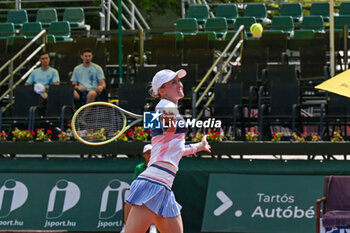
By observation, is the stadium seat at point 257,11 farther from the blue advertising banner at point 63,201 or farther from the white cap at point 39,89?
the blue advertising banner at point 63,201

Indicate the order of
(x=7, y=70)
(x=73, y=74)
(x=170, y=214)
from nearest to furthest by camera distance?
(x=170, y=214), (x=73, y=74), (x=7, y=70)

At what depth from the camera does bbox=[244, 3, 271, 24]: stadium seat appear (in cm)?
1856

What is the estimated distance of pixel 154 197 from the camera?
16.2 feet

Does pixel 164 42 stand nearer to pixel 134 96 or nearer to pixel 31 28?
pixel 134 96

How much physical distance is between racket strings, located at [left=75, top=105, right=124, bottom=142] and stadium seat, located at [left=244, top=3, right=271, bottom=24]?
1204cm

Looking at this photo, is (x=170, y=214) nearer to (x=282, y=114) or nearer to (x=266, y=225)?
(x=266, y=225)

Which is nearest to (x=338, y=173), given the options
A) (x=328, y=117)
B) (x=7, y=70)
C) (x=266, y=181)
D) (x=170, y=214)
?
(x=266, y=181)

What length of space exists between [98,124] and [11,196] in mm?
3288

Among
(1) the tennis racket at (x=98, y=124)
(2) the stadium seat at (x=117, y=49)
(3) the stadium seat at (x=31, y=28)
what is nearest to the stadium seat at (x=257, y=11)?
(2) the stadium seat at (x=117, y=49)

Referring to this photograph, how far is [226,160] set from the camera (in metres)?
9.36

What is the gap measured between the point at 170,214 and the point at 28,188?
16.2ft

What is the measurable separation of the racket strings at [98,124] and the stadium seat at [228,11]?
39.7 ft

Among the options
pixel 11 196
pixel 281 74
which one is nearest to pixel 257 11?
pixel 281 74

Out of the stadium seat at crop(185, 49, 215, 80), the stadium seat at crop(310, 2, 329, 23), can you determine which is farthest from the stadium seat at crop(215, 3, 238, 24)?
the stadium seat at crop(185, 49, 215, 80)
